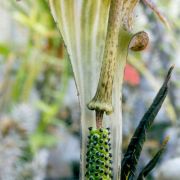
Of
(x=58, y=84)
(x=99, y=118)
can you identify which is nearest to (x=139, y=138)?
(x=99, y=118)

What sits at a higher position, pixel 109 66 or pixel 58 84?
pixel 58 84

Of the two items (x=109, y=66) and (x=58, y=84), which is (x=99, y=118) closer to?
(x=109, y=66)

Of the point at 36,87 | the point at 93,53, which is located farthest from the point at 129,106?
the point at 93,53

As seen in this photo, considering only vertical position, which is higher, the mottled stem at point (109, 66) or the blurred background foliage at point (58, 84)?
the blurred background foliage at point (58, 84)

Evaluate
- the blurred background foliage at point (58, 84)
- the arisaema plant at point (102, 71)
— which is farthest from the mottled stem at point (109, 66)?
the blurred background foliage at point (58, 84)

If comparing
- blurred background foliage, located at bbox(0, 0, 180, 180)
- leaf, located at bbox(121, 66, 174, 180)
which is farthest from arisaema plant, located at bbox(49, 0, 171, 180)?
blurred background foliage, located at bbox(0, 0, 180, 180)

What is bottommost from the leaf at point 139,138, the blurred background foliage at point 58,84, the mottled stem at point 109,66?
the leaf at point 139,138

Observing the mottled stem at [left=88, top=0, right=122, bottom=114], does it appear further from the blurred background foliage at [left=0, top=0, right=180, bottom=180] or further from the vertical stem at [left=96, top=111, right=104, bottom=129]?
the blurred background foliage at [left=0, top=0, right=180, bottom=180]

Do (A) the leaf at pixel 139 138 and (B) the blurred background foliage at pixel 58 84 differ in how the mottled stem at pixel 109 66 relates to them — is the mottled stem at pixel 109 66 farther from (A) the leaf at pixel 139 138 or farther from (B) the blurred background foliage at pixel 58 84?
(B) the blurred background foliage at pixel 58 84
